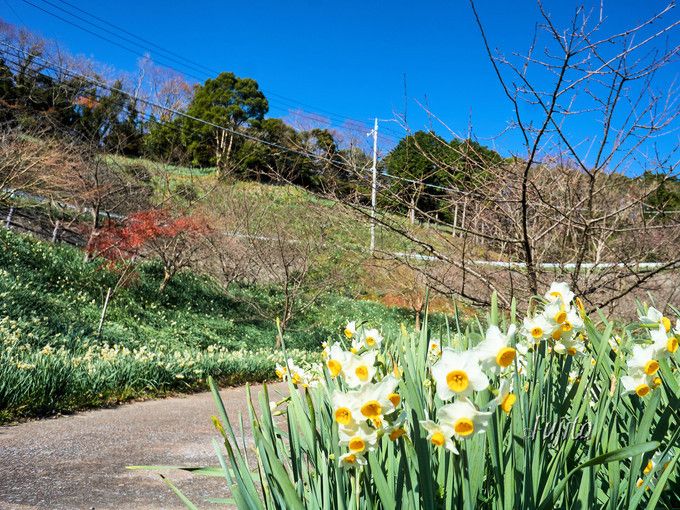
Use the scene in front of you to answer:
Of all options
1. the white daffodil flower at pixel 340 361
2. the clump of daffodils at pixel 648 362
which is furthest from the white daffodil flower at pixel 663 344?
the white daffodil flower at pixel 340 361

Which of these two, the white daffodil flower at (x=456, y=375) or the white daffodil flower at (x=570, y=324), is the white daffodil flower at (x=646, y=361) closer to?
the white daffodil flower at (x=570, y=324)

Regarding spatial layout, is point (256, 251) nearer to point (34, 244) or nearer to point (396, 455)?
point (34, 244)

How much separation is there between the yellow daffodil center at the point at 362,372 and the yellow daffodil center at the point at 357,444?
0.12m

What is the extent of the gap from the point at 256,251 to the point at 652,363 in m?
9.62

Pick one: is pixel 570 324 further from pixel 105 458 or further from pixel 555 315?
pixel 105 458

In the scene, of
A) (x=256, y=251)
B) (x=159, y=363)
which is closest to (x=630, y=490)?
(x=159, y=363)

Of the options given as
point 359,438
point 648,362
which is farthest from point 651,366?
point 359,438

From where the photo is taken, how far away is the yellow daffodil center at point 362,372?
105cm

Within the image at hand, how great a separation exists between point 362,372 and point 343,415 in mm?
118

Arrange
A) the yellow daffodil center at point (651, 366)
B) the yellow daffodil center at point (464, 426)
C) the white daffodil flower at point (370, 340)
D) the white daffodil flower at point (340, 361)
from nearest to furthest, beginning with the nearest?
1. the yellow daffodil center at point (464, 426)
2. the white daffodil flower at point (340, 361)
3. the yellow daffodil center at point (651, 366)
4. the white daffodil flower at point (370, 340)

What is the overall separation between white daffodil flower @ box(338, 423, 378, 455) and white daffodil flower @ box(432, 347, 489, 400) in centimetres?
16

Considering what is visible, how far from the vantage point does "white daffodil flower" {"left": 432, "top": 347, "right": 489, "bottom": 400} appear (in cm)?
89

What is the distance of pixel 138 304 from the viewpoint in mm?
10023

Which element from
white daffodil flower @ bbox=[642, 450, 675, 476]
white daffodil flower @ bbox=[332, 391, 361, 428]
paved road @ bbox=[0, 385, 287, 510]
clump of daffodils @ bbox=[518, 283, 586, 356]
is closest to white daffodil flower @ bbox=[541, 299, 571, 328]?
clump of daffodils @ bbox=[518, 283, 586, 356]
